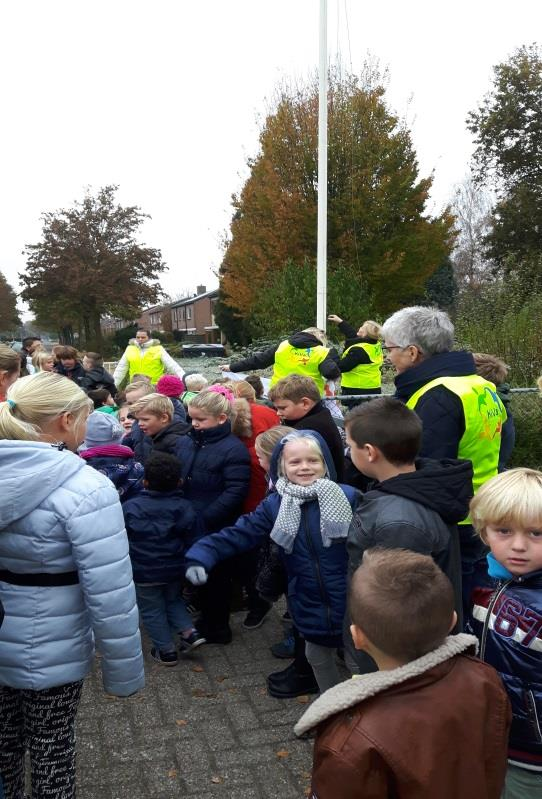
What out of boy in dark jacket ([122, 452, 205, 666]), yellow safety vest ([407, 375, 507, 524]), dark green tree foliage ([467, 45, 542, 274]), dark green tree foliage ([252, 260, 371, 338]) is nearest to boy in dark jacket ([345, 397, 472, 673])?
yellow safety vest ([407, 375, 507, 524])

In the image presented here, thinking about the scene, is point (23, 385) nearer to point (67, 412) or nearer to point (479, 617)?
point (67, 412)

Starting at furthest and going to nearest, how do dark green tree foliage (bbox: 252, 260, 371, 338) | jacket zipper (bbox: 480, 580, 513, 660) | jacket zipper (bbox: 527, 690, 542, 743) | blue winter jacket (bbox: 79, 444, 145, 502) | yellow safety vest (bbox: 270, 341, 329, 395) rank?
1. dark green tree foliage (bbox: 252, 260, 371, 338)
2. yellow safety vest (bbox: 270, 341, 329, 395)
3. blue winter jacket (bbox: 79, 444, 145, 502)
4. jacket zipper (bbox: 480, 580, 513, 660)
5. jacket zipper (bbox: 527, 690, 542, 743)

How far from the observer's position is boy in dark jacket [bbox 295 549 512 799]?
1510mm

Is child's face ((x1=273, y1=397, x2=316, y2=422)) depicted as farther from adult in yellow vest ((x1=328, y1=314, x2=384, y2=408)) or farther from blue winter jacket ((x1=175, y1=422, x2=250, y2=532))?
adult in yellow vest ((x1=328, y1=314, x2=384, y2=408))

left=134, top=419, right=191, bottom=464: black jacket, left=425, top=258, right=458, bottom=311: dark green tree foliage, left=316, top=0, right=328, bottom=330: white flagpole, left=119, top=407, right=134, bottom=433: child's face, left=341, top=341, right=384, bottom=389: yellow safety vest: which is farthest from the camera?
left=425, top=258, right=458, bottom=311: dark green tree foliage

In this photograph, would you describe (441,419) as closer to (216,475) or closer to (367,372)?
(216,475)

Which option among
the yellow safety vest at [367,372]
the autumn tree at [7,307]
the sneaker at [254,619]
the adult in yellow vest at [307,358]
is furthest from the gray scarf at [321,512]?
the autumn tree at [7,307]

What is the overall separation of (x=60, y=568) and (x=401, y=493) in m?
1.32

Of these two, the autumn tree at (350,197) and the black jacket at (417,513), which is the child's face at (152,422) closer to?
the black jacket at (417,513)

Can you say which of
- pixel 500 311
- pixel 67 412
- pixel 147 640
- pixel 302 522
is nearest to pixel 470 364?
pixel 302 522

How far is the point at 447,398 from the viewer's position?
319cm

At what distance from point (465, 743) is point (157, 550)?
2.81 m

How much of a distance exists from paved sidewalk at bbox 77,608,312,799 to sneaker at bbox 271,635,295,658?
5 centimetres

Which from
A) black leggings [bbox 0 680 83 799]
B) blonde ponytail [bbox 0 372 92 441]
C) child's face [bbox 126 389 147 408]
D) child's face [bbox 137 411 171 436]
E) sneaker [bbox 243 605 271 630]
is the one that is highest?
blonde ponytail [bbox 0 372 92 441]
